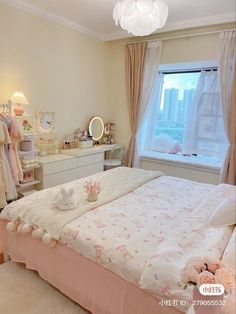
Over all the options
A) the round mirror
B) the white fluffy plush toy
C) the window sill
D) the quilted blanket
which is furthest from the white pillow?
the round mirror

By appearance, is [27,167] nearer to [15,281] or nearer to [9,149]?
[9,149]

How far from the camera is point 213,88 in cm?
347

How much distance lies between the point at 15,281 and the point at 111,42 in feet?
12.0

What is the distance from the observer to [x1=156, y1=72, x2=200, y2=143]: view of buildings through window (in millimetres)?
3767

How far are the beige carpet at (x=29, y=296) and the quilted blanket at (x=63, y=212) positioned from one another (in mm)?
446

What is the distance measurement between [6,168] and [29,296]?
132cm

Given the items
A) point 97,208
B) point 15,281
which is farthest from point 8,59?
point 15,281

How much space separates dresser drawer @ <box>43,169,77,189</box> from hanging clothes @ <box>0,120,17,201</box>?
1.40 feet

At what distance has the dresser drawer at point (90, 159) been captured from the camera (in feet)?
10.9

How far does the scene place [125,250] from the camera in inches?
52.0

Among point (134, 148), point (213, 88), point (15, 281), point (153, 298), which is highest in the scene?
point (213, 88)

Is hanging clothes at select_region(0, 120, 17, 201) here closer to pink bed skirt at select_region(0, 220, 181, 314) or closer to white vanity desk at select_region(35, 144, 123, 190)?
white vanity desk at select_region(35, 144, 123, 190)

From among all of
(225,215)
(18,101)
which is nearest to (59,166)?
(18,101)

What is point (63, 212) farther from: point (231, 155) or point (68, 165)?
point (231, 155)
